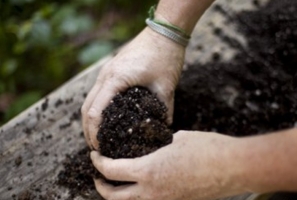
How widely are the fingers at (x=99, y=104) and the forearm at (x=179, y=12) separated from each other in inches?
8.6

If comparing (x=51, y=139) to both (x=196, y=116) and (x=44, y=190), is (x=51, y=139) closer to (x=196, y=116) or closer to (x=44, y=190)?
(x=44, y=190)

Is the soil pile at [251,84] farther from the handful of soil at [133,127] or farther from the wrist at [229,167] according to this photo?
the wrist at [229,167]

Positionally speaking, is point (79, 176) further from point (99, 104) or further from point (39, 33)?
point (39, 33)

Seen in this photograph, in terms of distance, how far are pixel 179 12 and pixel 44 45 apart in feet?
1.91

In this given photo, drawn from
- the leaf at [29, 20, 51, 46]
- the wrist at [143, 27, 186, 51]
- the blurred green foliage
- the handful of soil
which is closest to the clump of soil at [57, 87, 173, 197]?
the handful of soil

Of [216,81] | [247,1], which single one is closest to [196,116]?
[216,81]

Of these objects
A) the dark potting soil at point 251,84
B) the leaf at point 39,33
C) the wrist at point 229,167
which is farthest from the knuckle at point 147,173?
the leaf at point 39,33

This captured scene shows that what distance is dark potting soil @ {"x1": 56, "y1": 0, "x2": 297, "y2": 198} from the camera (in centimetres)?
136

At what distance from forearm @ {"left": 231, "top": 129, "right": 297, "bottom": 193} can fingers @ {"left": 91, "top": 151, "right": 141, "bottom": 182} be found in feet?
0.69

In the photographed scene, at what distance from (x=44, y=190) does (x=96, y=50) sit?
735 mm

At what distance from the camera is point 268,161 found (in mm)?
914

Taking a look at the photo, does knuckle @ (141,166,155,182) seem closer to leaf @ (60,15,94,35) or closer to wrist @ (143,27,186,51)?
wrist @ (143,27,186,51)

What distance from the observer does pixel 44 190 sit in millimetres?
1218

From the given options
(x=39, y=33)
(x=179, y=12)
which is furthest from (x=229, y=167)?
(x=39, y=33)
